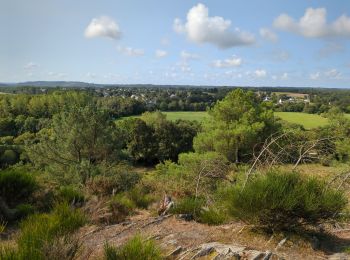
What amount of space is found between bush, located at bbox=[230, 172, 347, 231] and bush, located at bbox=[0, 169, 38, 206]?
4.85 metres

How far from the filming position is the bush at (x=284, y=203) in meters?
4.62

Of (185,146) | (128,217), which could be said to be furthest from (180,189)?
(185,146)

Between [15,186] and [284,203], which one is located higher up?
[284,203]

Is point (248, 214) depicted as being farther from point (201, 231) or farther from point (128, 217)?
point (128, 217)

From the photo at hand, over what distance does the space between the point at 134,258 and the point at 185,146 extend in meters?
39.5

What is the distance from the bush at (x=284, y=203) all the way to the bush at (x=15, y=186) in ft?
15.9

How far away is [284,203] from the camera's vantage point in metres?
4.58

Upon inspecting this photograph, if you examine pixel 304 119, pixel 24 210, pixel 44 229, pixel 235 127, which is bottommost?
pixel 304 119

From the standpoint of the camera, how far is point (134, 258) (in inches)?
122

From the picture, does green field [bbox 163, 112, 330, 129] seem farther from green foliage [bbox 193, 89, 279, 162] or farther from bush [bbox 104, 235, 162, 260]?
bush [bbox 104, 235, 162, 260]

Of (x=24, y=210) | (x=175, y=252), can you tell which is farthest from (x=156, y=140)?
(x=175, y=252)

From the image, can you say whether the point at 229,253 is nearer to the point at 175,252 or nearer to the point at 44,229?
the point at 175,252

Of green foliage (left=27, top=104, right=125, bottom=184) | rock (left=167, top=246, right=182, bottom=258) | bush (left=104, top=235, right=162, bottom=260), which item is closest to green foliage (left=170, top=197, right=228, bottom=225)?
rock (left=167, top=246, right=182, bottom=258)

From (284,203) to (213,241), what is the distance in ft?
3.50
